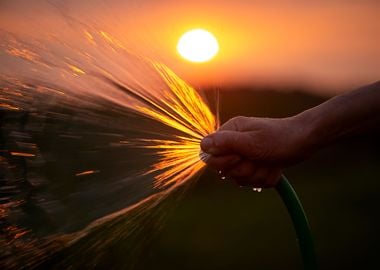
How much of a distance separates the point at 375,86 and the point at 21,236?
1.40 metres

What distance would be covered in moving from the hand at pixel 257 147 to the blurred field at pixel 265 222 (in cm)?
32

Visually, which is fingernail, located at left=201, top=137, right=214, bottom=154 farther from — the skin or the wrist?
the wrist

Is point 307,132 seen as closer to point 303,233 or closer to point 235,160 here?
point 235,160

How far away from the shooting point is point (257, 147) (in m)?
2.64

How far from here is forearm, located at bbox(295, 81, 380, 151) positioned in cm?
272

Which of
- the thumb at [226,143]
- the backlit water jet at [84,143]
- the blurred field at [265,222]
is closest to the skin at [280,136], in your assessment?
the thumb at [226,143]

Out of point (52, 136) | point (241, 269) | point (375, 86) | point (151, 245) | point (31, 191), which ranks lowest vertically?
point (241, 269)

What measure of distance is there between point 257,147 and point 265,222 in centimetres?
754

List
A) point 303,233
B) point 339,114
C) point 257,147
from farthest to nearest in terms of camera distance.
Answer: point 339,114 < point 257,147 < point 303,233

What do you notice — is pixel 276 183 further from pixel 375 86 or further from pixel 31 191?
pixel 31 191

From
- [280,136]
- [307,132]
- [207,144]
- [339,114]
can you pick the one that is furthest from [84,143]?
[339,114]

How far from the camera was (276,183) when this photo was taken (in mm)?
2680

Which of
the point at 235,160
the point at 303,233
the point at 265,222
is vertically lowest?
the point at 265,222

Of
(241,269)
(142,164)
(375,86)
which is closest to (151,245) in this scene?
(142,164)
